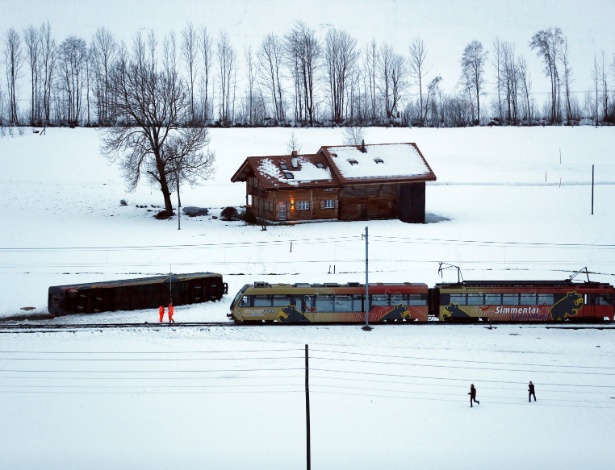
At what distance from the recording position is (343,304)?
117ft

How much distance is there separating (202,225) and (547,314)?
29259 millimetres

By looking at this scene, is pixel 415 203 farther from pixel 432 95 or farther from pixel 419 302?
pixel 432 95

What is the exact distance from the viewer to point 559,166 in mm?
80625

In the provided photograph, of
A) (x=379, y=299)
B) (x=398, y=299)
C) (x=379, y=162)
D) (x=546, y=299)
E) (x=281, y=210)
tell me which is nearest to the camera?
(x=379, y=299)

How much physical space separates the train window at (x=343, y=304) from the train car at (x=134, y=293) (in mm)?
7623

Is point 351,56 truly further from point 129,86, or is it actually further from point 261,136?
point 129,86

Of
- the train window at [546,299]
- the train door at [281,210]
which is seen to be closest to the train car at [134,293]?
the train door at [281,210]

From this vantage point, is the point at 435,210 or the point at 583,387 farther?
the point at 435,210

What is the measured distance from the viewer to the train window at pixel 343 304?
35531 mm

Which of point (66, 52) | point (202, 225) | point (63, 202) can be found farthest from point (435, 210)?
point (66, 52)

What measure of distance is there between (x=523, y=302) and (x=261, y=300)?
43.9 feet

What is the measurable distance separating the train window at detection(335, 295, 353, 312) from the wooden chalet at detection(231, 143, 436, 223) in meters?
20.4

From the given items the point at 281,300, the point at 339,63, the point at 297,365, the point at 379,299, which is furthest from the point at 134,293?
the point at 339,63

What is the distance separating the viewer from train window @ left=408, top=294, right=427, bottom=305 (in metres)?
35.8
